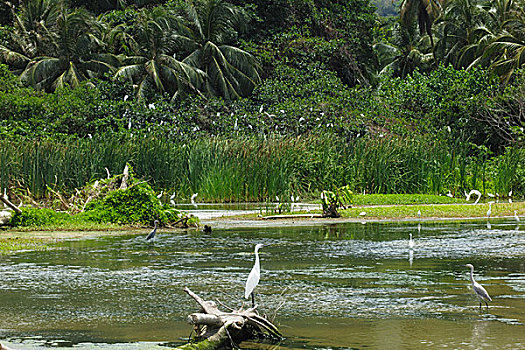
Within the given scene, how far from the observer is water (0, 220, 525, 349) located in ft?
20.2

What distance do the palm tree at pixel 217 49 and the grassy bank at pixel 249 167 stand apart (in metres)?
14.3

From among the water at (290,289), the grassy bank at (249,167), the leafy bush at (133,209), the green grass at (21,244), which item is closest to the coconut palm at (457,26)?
the grassy bank at (249,167)

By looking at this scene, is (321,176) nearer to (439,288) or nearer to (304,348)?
(439,288)

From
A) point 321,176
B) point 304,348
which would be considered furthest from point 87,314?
point 321,176

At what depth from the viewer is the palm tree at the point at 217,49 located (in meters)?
38.6

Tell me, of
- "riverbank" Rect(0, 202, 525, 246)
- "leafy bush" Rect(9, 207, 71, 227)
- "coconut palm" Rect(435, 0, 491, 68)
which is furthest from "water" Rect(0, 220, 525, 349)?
"coconut palm" Rect(435, 0, 491, 68)

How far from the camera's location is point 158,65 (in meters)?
36.9

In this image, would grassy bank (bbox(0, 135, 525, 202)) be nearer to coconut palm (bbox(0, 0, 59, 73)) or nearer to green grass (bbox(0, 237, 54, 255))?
green grass (bbox(0, 237, 54, 255))

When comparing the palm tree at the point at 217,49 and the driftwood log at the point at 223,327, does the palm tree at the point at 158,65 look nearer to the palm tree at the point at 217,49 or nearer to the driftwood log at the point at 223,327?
the palm tree at the point at 217,49

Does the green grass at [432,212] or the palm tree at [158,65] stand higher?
the palm tree at [158,65]

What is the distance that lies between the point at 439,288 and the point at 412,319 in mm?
1609

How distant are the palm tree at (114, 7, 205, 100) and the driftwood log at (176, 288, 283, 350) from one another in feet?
99.0

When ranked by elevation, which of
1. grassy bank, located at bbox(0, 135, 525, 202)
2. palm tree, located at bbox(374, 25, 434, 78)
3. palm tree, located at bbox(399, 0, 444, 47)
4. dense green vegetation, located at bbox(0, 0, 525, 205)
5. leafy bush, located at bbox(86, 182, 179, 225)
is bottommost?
leafy bush, located at bbox(86, 182, 179, 225)

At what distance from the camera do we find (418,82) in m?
36.2
